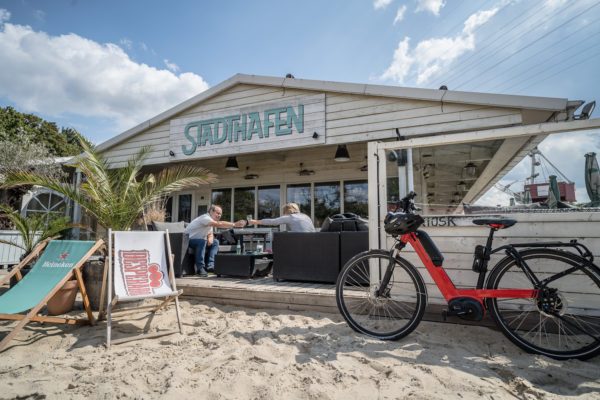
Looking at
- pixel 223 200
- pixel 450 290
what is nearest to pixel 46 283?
pixel 450 290

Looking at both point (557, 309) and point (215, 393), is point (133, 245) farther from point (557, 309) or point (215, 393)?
point (557, 309)

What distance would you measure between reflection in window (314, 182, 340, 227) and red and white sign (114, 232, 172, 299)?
4.87m

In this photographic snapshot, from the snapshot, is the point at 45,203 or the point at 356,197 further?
the point at 45,203

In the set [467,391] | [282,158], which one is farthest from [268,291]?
[282,158]

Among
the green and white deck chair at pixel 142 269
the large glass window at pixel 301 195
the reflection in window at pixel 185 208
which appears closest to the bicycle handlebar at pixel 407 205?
the green and white deck chair at pixel 142 269

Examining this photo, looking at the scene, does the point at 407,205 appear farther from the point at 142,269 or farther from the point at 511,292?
the point at 142,269

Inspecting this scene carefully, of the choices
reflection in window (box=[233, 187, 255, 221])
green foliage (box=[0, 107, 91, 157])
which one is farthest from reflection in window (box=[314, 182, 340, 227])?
green foliage (box=[0, 107, 91, 157])

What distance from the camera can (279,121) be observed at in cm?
598

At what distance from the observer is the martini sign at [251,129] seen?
5.71 metres

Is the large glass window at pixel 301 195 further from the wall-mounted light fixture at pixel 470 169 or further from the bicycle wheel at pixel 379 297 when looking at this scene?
the bicycle wheel at pixel 379 297

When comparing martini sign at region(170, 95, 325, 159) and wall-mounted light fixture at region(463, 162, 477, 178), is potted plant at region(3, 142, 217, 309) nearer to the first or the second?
martini sign at region(170, 95, 325, 159)

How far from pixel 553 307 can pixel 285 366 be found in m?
1.78

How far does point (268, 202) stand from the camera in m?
8.34

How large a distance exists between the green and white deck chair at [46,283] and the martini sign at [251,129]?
3.67 metres
